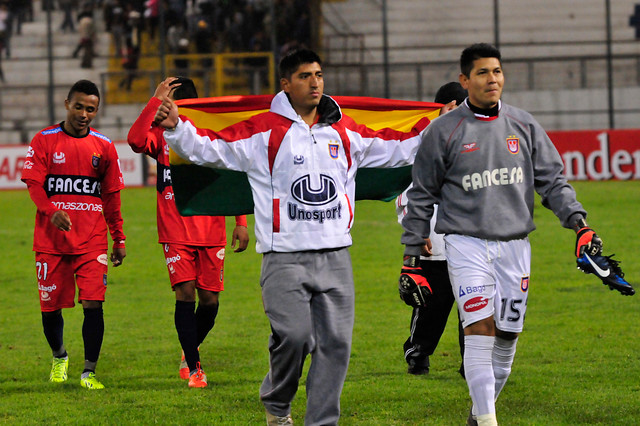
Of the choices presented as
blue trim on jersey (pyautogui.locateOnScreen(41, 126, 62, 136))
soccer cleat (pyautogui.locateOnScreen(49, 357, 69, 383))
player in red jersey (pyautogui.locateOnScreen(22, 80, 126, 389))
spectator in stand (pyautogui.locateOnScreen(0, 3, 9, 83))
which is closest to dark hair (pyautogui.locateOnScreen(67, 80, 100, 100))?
player in red jersey (pyautogui.locateOnScreen(22, 80, 126, 389))

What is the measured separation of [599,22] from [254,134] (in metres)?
28.8

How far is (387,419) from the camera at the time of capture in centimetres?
592

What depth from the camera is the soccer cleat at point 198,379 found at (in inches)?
271

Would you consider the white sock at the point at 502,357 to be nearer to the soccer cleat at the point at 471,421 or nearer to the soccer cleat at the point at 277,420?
the soccer cleat at the point at 471,421

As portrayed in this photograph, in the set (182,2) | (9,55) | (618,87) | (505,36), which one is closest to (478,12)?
(505,36)

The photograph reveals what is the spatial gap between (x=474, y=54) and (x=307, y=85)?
2.89ft

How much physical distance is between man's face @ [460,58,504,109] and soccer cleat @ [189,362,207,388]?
2819mm

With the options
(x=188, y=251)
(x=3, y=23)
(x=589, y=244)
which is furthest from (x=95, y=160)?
(x=3, y=23)

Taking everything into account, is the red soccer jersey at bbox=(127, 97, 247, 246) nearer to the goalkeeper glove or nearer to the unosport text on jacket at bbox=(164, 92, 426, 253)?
the unosport text on jacket at bbox=(164, 92, 426, 253)

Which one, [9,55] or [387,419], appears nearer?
[387,419]

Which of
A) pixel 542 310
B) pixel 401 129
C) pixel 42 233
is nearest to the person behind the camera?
pixel 401 129

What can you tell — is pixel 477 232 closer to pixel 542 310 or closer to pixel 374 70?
pixel 542 310

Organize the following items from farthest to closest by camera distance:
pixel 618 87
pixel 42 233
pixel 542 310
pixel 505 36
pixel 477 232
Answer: pixel 505 36 → pixel 618 87 → pixel 542 310 → pixel 42 233 → pixel 477 232

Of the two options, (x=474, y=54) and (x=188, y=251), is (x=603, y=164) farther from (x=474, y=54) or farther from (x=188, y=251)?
(x=474, y=54)
